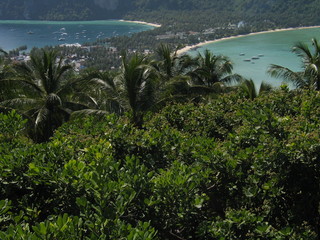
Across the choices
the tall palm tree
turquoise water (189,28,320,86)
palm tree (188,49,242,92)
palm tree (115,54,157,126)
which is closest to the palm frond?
palm tree (188,49,242,92)

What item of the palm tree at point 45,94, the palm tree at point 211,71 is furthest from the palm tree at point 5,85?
the palm tree at point 211,71

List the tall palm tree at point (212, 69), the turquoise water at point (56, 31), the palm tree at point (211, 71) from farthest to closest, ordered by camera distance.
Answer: the turquoise water at point (56, 31) → the tall palm tree at point (212, 69) → the palm tree at point (211, 71)

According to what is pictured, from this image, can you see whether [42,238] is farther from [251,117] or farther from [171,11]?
[171,11]

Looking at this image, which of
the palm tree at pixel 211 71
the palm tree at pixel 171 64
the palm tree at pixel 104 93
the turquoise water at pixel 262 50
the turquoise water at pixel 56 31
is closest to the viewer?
the palm tree at pixel 104 93

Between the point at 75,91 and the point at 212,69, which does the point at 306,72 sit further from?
the point at 75,91

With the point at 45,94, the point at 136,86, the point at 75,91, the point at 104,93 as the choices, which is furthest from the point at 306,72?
the point at 45,94

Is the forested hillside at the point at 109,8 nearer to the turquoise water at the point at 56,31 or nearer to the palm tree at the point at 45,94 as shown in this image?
the turquoise water at the point at 56,31
